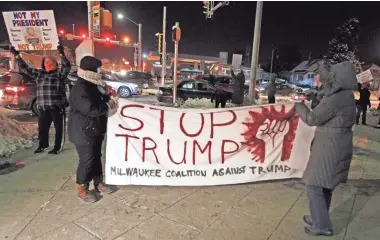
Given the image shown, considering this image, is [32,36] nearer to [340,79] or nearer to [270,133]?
[270,133]

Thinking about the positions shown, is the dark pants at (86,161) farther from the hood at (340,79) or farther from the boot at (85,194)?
the hood at (340,79)

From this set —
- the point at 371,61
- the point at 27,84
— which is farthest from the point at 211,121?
the point at 371,61

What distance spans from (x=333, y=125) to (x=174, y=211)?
6.43 ft

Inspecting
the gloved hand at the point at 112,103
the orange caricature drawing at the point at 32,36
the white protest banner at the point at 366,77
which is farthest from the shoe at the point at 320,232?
the white protest banner at the point at 366,77

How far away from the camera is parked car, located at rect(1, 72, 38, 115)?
9938 millimetres

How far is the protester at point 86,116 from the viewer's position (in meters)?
3.42

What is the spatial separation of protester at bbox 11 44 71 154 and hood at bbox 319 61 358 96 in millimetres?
4449

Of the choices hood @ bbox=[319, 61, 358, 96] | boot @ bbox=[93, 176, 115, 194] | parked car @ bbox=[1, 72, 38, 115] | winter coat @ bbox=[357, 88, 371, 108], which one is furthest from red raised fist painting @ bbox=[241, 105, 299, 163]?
winter coat @ bbox=[357, 88, 371, 108]

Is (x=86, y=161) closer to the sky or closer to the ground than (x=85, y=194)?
closer to the sky

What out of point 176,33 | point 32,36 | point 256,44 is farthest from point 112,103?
point 176,33

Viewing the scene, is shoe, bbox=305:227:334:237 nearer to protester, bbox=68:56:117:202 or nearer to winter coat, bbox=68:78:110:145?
protester, bbox=68:56:117:202

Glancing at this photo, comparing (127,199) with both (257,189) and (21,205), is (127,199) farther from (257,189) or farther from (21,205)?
(257,189)

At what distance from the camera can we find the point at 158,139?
403 centimetres

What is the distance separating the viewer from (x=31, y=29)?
5816 mm
